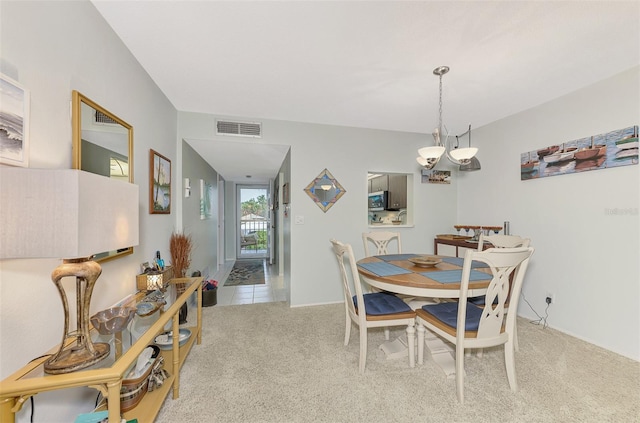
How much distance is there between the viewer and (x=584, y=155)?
240 cm

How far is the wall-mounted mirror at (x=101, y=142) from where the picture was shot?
1282 mm

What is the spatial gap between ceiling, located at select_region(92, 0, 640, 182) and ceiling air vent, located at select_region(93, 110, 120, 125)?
600 millimetres

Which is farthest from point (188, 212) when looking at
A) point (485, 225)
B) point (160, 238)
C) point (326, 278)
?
point (485, 225)

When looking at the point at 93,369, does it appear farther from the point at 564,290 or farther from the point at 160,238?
the point at 564,290

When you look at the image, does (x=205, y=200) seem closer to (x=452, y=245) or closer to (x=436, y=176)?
(x=436, y=176)

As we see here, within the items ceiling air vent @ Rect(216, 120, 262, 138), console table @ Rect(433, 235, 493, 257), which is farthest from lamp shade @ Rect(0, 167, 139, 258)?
console table @ Rect(433, 235, 493, 257)

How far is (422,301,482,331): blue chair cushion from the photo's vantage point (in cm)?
165

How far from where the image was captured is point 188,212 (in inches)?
125

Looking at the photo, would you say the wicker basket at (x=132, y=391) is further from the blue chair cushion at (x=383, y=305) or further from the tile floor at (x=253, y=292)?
the tile floor at (x=253, y=292)

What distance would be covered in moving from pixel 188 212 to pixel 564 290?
14.1ft

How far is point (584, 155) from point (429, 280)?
217cm

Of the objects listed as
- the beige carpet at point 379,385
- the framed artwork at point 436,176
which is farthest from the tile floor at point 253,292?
the framed artwork at point 436,176

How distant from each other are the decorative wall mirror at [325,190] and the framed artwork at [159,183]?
61.0 inches

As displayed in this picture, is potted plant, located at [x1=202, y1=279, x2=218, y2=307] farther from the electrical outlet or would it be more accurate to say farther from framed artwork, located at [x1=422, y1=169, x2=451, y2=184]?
the electrical outlet
